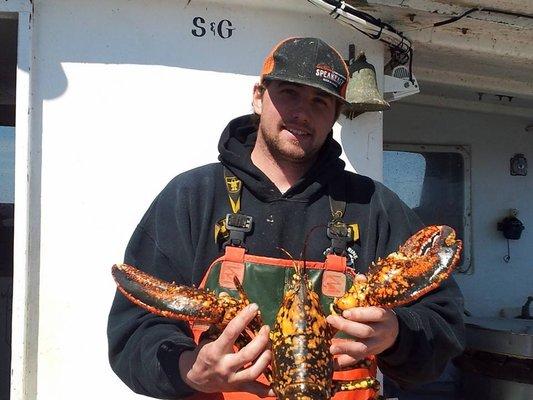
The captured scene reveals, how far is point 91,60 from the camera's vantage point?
13.2 ft

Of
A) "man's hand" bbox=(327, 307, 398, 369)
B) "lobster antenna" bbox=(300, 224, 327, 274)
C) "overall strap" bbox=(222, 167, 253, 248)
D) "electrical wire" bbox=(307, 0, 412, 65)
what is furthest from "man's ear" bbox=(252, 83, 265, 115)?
"electrical wire" bbox=(307, 0, 412, 65)

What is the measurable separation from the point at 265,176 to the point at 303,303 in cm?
57

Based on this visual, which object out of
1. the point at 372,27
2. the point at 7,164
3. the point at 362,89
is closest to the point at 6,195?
the point at 7,164

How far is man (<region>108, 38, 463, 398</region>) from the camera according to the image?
224 cm

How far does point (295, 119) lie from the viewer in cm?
241

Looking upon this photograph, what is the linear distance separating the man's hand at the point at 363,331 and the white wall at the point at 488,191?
4.95 m

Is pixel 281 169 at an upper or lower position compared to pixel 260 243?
upper

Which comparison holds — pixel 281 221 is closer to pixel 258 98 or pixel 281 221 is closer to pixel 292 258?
pixel 292 258

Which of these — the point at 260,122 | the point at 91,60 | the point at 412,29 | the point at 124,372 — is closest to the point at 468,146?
the point at 412,29

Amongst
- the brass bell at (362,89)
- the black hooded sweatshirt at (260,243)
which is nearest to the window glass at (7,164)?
the brass bell at (362,89)

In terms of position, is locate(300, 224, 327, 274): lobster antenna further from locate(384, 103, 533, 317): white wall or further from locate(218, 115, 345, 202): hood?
locate(384, 103, 533, 317): white wall

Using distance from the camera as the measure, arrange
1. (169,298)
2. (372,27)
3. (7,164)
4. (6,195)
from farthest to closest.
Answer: (6,195), (7,164), (372,27), (169,298)

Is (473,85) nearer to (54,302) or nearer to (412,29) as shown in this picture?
(412,29)

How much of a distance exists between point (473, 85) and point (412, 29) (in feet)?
5.69
